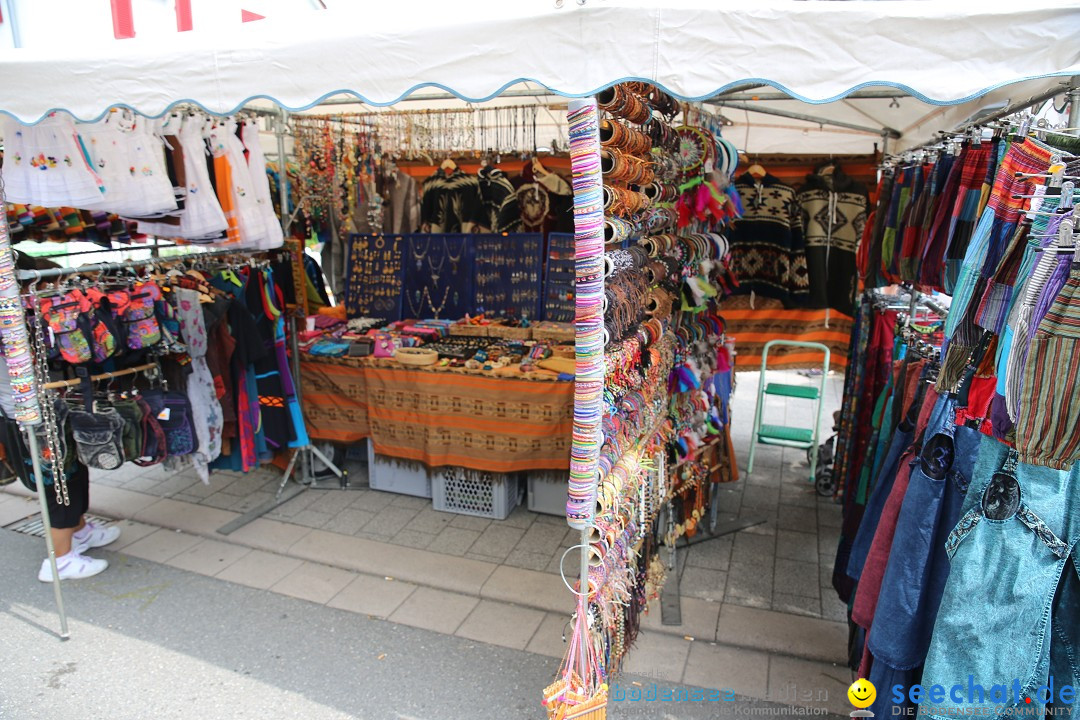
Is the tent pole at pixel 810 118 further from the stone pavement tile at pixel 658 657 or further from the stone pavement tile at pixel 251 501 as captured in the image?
the stone pavement tile at pixel 251 501

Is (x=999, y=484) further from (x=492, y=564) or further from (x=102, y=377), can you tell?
(x=102, y=377)

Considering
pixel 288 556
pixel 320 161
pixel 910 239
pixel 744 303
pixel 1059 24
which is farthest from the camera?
pixel 744 303

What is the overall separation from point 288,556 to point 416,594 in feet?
3.05

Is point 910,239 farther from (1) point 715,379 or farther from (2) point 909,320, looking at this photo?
(1) point 715,379

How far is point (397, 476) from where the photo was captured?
472 cm

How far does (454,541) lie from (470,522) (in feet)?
0.86

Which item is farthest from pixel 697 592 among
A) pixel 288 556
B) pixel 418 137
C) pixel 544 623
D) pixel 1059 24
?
pixel 418 137

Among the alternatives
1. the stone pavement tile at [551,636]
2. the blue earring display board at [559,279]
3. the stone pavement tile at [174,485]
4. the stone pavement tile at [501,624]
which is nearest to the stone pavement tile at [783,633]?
the stone pavement tile at [551,636]

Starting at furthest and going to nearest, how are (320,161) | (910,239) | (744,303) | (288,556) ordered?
(744,303) < (320,161) < (288,556) < (910,239)

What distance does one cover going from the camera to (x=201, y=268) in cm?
418

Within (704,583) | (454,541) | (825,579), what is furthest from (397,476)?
(825,579)

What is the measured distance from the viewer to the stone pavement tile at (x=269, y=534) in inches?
161

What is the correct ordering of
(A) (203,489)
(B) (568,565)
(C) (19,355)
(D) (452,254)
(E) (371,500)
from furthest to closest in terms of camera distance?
(D) (452,254) < (A) (203,489) < (E) (371,500) < (B) (568,565) < (C) (19,355)

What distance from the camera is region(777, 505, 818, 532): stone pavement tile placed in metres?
4.26
